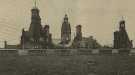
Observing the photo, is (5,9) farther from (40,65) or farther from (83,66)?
(83,66)

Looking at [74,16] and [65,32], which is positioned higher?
[74,16]

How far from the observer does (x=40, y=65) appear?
6.58m

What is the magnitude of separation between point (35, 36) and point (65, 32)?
0.99 m

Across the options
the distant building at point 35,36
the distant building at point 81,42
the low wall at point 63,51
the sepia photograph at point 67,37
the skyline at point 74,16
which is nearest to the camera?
the low wall at point 63,51

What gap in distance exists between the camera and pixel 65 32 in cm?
738

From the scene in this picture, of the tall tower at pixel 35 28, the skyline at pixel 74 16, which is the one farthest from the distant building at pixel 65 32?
the tall tower at pixel 35 28

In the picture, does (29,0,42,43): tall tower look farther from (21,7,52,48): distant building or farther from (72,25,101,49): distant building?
(72,25,101,49): distant building

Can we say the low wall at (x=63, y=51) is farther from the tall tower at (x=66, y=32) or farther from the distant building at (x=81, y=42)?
the tall tower at (x=66, y=32)

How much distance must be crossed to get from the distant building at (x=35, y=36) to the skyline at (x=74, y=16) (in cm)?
75

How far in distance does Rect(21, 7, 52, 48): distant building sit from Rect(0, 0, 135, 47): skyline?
2.47 ft

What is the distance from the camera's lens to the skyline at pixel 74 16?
769cm

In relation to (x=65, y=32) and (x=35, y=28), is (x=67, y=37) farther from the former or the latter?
(x=35, y=28)

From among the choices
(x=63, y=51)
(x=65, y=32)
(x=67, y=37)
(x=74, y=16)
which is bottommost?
(x=63, y=51)

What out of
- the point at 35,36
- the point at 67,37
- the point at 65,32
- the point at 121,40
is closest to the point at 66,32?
the point at 65,32
